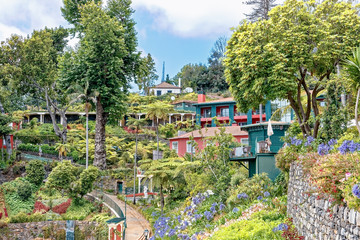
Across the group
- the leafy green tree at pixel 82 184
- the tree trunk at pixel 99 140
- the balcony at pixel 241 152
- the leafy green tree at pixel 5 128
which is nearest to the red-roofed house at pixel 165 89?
the tree trunk at pixel 99 140

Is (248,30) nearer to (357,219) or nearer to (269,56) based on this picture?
(269,56)

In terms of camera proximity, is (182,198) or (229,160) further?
(182,198)

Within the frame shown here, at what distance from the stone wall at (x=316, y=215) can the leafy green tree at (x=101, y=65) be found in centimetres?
2366

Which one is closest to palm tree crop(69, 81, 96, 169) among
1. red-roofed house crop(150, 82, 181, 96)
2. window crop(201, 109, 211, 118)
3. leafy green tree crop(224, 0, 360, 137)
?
leafy green tree crop(224, 0, 360, 137)

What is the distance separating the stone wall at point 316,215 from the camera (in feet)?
20.8

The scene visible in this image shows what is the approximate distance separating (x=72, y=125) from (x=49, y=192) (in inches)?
933

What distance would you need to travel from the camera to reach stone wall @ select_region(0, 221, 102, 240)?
2228 centimetres

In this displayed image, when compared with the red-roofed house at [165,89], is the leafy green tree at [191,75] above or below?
above

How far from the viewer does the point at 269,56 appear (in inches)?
598

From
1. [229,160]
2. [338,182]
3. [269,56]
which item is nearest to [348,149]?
[338,182]

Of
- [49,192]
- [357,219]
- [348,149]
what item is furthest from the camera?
[49,192]

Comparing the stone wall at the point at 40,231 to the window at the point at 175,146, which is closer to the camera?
the stone wall at the point at 40,231

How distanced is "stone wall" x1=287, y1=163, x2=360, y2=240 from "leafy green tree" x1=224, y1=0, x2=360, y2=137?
4.58m

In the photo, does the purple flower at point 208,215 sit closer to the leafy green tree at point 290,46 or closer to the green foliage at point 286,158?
the green foliage at point 286,158
